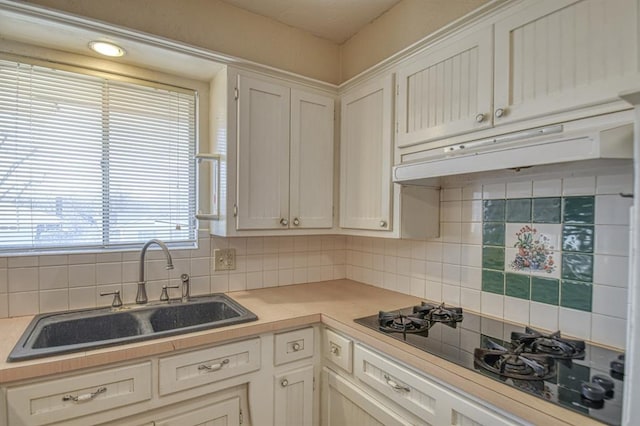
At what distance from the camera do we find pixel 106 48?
60.2 inches

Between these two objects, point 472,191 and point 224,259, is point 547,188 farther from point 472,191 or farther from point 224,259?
point 224,259

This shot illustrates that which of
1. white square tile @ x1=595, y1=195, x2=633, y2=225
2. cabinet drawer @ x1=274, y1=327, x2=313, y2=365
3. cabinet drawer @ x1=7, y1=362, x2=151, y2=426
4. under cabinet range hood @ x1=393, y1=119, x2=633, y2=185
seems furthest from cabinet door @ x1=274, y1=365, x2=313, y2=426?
white square tile @ x1=595, y1=195, x2=633, y2=225

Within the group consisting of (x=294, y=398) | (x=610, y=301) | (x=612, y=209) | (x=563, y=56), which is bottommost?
(x=294, y=398)

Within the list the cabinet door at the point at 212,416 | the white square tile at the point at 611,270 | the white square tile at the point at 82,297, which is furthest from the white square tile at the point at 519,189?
the white square tile at the point at 82,297

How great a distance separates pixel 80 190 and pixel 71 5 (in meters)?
0.79

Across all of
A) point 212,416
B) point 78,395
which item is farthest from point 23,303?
point 212,416

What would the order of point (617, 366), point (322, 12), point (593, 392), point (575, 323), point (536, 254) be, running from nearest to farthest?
point (593, 392)
point (617, 366)
point (575, 323)
point (536, 254)
point (322, 12)

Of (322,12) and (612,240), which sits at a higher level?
(322,12)

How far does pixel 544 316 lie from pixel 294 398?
1.11 meters

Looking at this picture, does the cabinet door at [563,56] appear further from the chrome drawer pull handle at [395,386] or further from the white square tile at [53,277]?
the white square tile at [53,277]

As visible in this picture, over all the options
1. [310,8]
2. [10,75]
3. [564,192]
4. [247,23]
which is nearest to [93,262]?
[10,75]

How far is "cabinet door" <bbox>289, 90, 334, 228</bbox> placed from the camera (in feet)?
6.11

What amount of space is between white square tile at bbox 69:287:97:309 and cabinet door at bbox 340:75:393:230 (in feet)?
4.31

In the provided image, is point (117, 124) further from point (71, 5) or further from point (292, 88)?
point (292, 88)
